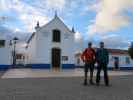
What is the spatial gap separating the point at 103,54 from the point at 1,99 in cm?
506

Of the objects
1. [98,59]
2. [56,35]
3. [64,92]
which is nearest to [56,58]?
[56,35]

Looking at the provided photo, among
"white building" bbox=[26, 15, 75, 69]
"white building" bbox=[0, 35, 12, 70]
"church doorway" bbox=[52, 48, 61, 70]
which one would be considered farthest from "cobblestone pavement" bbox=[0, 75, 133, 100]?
"church doorway" bbox=[52, 48, 61, 70]

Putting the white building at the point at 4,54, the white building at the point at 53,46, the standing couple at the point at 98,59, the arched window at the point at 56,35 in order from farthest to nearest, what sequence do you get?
1. the arched window at the point at 56,35
2. the white building at the point at 53,46
3. the white building at the point at 4,54
4. the standing couple at the point at 98,59

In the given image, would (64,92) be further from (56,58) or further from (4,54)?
(56,58)

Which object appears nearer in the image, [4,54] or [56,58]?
[4,54]

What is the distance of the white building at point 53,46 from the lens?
3669cm

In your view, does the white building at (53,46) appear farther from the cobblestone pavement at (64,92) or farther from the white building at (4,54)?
the cobblestone pavement at (64,92)

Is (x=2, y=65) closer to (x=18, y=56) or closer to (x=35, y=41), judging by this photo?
(x=35, y=41)

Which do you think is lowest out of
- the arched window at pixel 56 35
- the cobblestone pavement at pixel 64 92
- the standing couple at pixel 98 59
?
the cobblestone pavement at pixel 64 92

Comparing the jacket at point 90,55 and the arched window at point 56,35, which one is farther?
the arched window at point 56,35

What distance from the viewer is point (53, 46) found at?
122 feet

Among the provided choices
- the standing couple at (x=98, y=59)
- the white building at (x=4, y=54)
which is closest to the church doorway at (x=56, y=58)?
the white building at (x=4, y=54)

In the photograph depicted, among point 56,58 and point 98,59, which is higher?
point 56,58

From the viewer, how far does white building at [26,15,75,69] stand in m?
36.7
